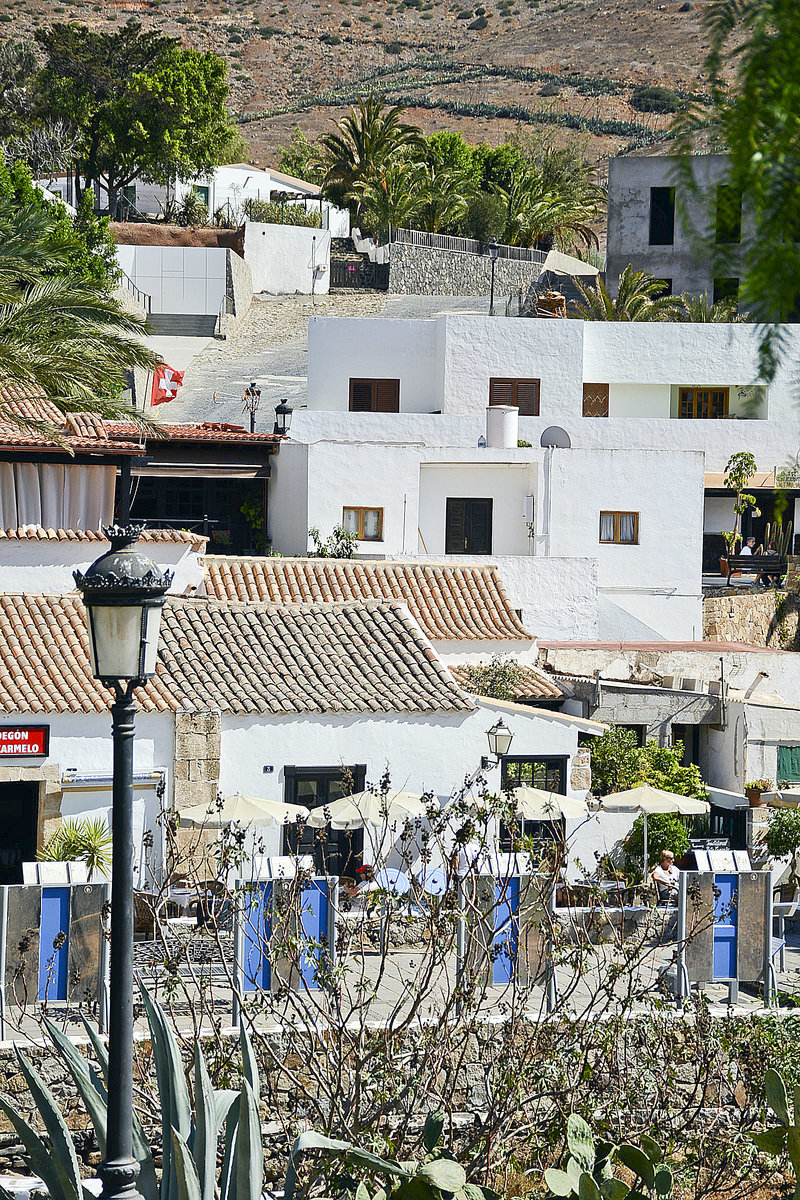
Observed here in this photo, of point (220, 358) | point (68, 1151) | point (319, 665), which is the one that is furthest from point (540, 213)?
point (68, 1151)

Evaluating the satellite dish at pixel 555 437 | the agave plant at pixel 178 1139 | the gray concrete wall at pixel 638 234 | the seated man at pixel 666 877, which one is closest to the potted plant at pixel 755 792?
the seated man at pixel 666 877

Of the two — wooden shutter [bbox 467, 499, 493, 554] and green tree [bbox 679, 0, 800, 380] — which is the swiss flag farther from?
green tree [bbox 679, 0, 800, 380]

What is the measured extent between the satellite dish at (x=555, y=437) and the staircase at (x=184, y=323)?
2110cm

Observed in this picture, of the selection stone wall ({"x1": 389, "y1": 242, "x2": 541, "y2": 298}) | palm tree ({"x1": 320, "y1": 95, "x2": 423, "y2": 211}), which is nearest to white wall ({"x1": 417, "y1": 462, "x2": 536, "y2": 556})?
stone wall ({"x1": 389, "y1": 242, "x2": 541, "y2": 298})

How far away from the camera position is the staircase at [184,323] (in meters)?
53.5

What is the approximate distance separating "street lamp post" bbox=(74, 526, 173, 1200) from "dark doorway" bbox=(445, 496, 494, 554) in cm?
2706

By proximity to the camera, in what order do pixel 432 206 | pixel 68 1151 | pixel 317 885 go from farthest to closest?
pixel 432 206
pixel 317 885
pixel 68 1151

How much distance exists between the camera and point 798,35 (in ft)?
8.63

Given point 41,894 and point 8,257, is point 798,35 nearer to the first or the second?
point 41,894

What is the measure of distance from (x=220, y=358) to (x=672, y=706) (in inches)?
1191

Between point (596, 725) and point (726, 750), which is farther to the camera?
point (726, 750)

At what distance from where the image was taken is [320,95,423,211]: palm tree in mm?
59094

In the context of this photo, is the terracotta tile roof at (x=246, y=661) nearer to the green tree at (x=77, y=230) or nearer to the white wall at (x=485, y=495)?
the green tree at (x=77, y=230)

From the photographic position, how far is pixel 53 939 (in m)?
12.8
